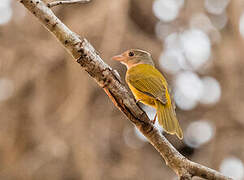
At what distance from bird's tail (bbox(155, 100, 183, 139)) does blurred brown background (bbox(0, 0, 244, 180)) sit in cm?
278

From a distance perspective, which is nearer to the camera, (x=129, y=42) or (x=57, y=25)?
(x=57, y=25)

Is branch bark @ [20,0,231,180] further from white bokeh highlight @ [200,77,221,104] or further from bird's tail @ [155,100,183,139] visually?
white bokeh highlight @ [200,77,221,104]

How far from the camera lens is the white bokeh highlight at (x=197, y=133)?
611cm

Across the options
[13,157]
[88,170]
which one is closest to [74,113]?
[88,170]

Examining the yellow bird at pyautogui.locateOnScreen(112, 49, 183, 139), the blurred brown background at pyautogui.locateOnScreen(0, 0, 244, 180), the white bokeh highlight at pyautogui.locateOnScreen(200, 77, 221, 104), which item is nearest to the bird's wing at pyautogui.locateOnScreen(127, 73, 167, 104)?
the yellow bird at pyautogui.locateOnScreen(112, 49, 183, 139)

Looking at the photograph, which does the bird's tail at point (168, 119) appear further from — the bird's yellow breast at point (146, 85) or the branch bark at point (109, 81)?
the branch bark at point (109, 81)

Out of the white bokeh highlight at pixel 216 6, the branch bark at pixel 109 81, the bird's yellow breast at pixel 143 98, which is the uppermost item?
the branch bark at pixel 109 81

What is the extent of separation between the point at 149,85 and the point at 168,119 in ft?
0.91

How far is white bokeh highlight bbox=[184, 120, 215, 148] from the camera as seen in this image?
6108mm

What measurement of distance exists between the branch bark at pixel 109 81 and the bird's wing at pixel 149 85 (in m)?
0.51

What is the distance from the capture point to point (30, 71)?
5523mm

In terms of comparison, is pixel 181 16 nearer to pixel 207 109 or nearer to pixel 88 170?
pixel 207 109

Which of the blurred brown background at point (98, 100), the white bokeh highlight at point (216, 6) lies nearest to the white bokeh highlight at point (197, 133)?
the blurred brown background at point (98, 100)

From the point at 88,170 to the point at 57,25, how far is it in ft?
11.9
